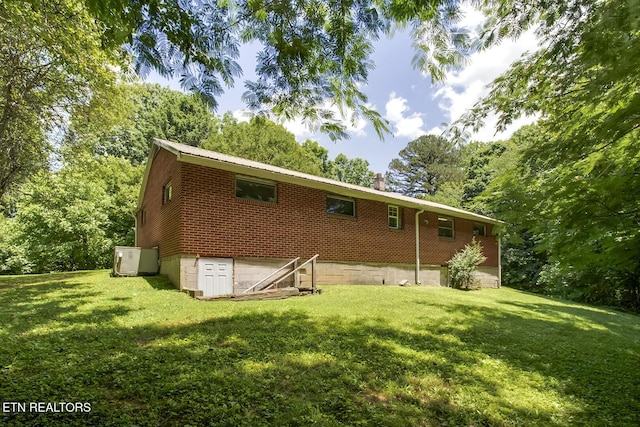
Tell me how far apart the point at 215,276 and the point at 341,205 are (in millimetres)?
5441

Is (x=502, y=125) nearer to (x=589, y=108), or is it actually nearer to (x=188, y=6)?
(x=589, y=108)

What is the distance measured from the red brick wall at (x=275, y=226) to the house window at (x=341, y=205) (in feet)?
0.75

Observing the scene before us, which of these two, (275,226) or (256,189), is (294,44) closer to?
(256,189)

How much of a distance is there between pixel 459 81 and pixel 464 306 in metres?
6.98

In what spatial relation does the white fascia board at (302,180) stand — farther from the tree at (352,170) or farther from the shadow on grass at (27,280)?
the tree at (352,170)

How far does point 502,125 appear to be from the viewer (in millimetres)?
5625

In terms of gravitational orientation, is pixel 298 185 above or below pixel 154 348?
above

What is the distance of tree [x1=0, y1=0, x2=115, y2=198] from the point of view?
7969mm

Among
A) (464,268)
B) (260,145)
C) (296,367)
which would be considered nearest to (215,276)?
(296,367)

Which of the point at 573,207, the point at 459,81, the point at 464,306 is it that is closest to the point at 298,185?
the point at 464,306

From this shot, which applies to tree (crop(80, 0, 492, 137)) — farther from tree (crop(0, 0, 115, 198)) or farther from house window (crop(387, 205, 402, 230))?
house window (crop(387, 205, 402, 230))

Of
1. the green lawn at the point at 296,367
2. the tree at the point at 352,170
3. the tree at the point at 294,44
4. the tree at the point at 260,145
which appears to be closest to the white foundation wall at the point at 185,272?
the green lawn at the point at 296,367

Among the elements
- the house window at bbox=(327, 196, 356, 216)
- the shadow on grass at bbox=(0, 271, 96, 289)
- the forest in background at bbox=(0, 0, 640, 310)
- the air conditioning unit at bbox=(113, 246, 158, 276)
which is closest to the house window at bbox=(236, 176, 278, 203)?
the house window at bbox=(327, 196, 356, 216)

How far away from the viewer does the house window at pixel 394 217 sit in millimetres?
14055
